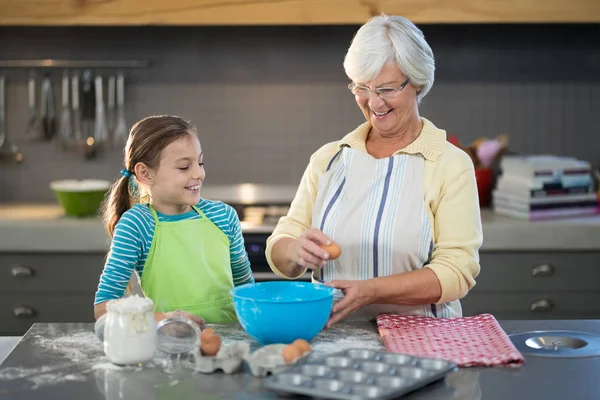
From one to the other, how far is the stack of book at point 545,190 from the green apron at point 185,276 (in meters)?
1.88

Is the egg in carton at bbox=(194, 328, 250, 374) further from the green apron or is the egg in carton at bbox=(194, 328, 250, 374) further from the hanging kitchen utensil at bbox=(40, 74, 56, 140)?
the hanging kitchen utensil at bbox=(40, 74, 56, 140)

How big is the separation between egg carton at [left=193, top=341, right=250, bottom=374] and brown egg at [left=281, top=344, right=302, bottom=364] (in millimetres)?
72

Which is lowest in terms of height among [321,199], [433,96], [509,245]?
[509,245]

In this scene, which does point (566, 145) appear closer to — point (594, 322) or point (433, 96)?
point (433, 96)

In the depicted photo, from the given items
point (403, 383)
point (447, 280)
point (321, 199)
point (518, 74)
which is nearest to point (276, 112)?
point (518, 74)

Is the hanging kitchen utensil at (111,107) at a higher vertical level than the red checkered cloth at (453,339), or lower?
higher

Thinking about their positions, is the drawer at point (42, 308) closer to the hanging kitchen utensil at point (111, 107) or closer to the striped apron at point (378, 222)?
the hanging kitchen utensil at point (111, 107)

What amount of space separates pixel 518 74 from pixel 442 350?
2.65 metres

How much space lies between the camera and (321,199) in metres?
2.29

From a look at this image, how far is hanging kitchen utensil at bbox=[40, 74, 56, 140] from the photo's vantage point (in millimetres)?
4074

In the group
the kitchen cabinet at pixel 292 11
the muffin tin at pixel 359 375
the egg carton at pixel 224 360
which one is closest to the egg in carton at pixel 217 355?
the egg carton at pixel 224 360

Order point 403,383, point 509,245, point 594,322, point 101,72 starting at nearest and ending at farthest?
point 403,383 → point 594,322 → point 509,245 → point 101,72

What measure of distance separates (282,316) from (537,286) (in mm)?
2108

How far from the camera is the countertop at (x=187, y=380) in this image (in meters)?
1.50
